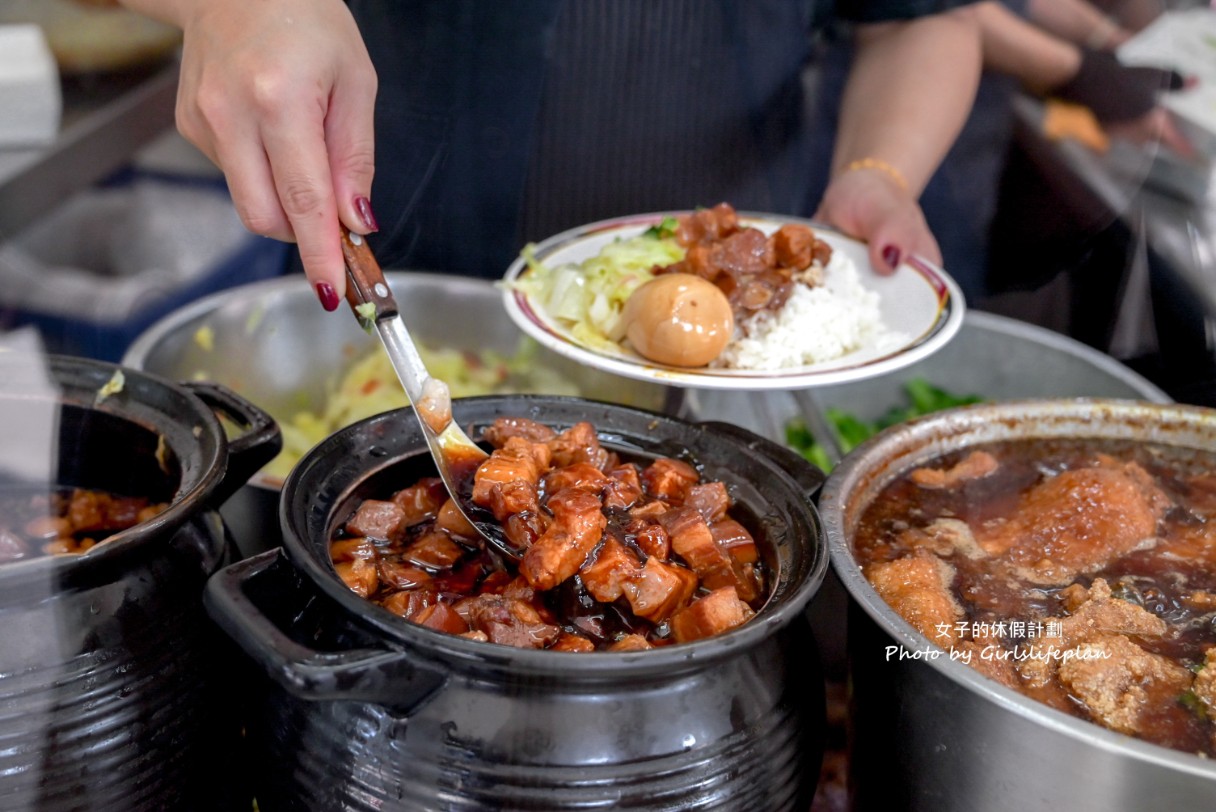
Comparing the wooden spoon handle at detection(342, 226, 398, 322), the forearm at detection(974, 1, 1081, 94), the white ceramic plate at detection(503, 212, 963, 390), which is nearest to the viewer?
the wooden spoon handle at detection(342, 226, 398, 322)

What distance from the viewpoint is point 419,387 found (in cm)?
149

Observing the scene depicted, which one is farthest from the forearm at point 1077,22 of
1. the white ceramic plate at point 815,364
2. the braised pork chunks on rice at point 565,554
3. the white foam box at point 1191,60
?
the braised pork chunks on rice at point 565,554

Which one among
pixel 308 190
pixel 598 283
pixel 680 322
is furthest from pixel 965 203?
pixel 308 190

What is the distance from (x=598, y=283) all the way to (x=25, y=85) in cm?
131

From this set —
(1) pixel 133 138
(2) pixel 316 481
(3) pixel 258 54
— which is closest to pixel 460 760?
(2) pixel 316 481

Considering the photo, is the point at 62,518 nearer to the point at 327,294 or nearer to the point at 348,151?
the point at 327,294

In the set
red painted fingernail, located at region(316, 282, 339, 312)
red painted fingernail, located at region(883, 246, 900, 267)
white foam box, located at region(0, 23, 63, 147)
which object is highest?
white foam box, located at region(0, 23, 63, 147)

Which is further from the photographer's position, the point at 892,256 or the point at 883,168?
the point at 883,168

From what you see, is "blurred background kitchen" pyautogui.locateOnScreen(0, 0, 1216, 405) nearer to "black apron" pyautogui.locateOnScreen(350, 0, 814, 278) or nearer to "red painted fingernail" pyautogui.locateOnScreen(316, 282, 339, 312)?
"red painted fingernail" pyautogui.locateOnScreen(316, 282, 339, 312)

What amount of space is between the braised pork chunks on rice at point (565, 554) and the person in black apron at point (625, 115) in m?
0.91

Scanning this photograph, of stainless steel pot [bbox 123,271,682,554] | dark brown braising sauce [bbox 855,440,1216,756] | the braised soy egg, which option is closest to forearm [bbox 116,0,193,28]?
stainless steel pot [bbox 123,271,682,554]

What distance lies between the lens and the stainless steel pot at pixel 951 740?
111 centimetres

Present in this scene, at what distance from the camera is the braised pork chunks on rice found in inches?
49.1

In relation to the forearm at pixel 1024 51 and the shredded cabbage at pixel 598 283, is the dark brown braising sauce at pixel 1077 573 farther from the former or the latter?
the forearm at pixel 1024 51
